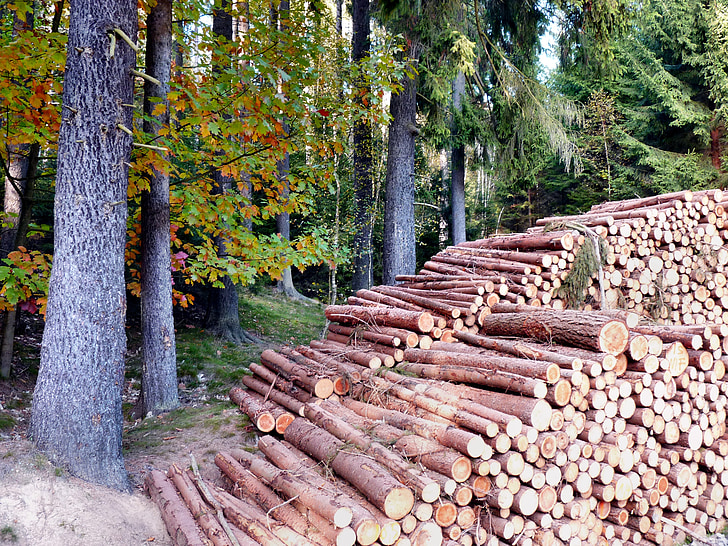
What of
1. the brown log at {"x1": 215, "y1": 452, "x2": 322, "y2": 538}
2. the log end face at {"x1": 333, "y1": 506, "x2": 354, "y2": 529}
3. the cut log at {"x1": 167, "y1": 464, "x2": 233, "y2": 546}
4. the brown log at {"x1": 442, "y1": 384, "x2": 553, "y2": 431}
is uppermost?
the brown log at {"x1": 442, "y1": 384, "x2": 553, "y2": 431}

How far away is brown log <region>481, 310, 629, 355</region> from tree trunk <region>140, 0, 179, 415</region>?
4494mm

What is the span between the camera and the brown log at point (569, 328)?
4.39 metres

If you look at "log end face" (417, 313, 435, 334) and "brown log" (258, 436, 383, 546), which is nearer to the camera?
"brown log" (258, 436, 383, 546)

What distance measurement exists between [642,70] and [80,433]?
61.8 ft

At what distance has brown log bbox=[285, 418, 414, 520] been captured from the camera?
3338mm

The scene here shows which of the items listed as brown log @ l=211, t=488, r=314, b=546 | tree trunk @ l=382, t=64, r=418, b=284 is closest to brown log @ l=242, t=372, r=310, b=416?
brown log @ l=211, t=488, r=314, b=546

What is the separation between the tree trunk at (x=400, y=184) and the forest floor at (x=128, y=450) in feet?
11.7

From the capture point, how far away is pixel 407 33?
9648 mm

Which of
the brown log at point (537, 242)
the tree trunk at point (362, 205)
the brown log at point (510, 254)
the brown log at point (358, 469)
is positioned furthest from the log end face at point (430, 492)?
the tree trunk at point (362, 205)

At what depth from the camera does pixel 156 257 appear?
666cm

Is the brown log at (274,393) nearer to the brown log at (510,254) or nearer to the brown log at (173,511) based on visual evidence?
the brown log at (173,511)

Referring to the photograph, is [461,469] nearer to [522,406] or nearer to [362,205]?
[522,406]

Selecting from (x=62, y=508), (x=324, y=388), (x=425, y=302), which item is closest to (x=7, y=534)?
(x=62, y=508)

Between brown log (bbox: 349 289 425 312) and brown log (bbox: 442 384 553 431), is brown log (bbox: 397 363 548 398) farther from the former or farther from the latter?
brown log (bbox: 349 289 425 312)
